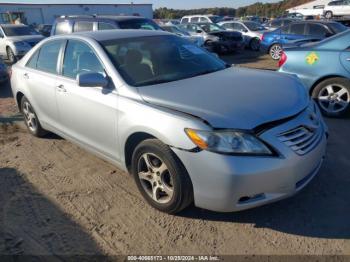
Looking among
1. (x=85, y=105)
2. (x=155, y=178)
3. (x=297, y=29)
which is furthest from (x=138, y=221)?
(x=297, y=29)

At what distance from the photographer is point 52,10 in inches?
1527

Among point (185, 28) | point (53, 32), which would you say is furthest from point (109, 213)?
point (185, 28)

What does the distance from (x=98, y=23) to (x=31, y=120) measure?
5460 millimetres

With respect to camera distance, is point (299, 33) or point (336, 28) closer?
point (336, 28)

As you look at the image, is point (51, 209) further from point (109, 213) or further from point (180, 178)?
point (180, 178)

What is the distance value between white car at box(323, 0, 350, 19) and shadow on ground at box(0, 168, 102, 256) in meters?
31.9

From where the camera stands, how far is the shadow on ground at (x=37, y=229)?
281cm

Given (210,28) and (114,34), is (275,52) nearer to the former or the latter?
(210,28)

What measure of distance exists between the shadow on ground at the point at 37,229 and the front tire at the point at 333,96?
4375 millimetres

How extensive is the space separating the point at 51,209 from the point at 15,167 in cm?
134

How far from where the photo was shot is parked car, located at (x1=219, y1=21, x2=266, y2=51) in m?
17.3

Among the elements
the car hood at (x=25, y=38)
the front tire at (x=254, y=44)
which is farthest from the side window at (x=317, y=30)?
the car hood at (x=25, y=38)

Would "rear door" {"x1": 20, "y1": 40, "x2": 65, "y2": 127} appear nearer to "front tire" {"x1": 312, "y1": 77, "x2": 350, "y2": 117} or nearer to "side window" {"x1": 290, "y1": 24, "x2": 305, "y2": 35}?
"front tire" {"x1": 312, "y1": 77, "x2": 350, "y2": 117}

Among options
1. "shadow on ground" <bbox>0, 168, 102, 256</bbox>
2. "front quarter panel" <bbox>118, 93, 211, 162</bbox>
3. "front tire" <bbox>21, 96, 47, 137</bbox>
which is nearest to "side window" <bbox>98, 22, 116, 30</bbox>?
"front tire" <bbox>21, 96, 47, 137</bbox>
